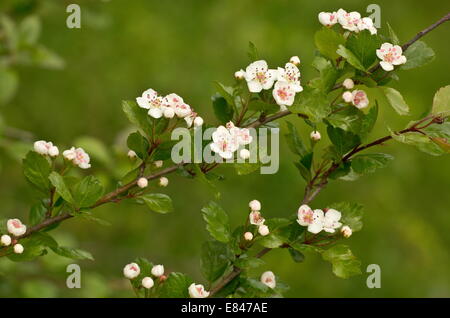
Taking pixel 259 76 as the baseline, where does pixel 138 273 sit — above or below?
below

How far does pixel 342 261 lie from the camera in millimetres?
982

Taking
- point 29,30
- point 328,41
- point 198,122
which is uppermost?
point 29,30

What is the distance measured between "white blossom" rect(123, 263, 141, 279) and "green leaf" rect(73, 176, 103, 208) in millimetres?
102

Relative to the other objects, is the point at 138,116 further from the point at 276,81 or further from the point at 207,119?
the point at 207,119

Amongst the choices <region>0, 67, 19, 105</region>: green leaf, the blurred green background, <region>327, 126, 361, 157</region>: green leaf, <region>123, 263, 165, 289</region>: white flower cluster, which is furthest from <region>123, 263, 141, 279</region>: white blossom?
the blurred green background

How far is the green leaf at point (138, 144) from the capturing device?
3.22ft

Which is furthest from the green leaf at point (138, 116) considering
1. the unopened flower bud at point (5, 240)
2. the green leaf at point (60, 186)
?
the unopened flower bud at point (5, 240)

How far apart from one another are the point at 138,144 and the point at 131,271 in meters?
0.17

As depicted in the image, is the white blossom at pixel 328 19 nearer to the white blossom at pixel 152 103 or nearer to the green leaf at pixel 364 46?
the green leaf at pixel 364 46

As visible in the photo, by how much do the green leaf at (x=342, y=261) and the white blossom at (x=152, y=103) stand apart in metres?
0.29

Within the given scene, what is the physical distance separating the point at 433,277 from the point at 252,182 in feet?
2.22

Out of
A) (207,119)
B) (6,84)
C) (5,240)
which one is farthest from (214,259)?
(207,119)

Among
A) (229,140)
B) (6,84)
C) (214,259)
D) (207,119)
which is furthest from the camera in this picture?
(207,119)
